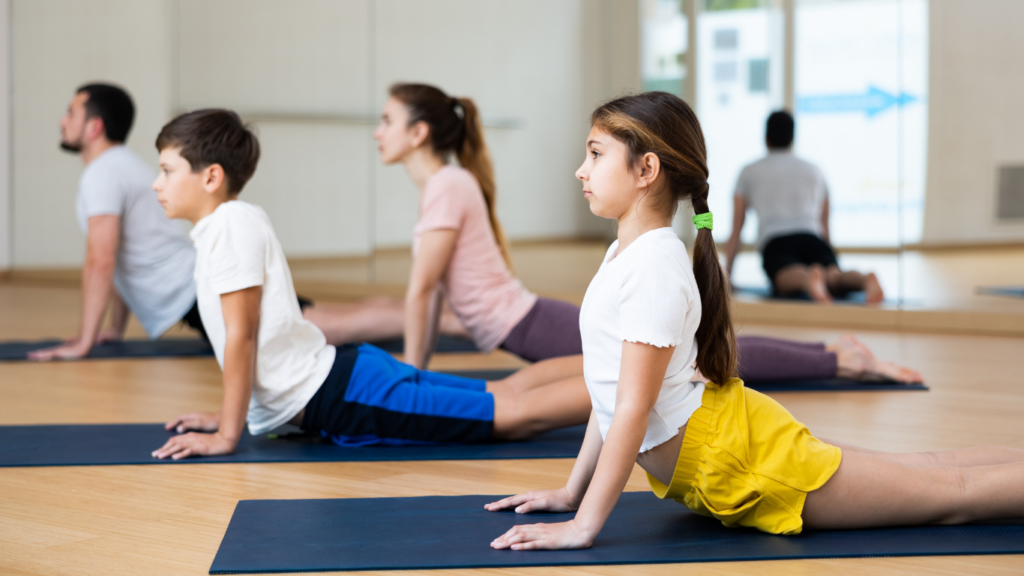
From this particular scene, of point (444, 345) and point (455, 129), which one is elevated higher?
point (455, 129)

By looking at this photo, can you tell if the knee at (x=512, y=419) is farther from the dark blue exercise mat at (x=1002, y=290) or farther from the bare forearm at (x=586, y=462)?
the dark blue exercise mat at (x=1002, y=290)

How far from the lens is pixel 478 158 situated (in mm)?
2602

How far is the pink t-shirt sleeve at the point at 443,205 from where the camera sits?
8.09ft

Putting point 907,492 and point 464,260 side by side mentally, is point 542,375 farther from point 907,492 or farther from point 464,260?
point 907,492

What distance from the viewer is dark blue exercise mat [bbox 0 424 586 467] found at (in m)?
1.88

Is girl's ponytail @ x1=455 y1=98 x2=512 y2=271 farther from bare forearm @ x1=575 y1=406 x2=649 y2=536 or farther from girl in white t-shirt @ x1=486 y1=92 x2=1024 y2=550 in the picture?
bare forearm @ x1=575 y1=406 x2=649 y2=536

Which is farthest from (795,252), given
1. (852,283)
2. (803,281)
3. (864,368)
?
(864,368)

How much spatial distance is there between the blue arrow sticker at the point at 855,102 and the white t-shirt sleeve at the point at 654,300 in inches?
127

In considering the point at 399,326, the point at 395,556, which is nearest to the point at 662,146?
the point at 395,556

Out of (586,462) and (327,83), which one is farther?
(327,83)

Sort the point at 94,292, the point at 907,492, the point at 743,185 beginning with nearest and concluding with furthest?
the point at 907,492 < the point at 94,292 < the point at 743,185

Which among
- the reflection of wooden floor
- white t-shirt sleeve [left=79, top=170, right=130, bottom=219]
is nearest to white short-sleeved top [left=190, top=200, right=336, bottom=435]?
white t-shirt sleeve [left=79, top=170, right=130, bottom=219]

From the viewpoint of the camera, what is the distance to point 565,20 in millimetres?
5059

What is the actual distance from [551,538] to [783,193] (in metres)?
3.43
